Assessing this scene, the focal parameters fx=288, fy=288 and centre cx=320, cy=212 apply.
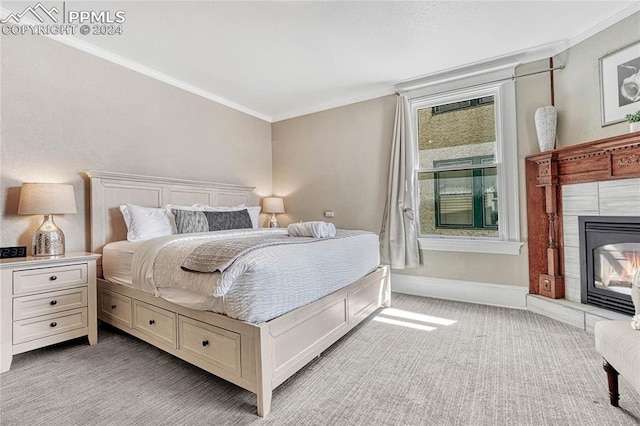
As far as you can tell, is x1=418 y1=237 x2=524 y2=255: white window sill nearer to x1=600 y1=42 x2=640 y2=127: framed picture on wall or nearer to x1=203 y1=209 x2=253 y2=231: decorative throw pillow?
x1=600 y1=42 x2=640 y2=127: framed picture on wall

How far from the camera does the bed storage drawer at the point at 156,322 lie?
77.4 inches

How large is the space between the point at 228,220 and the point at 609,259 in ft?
12.1

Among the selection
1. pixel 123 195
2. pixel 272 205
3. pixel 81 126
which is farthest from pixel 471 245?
pixel 81 126

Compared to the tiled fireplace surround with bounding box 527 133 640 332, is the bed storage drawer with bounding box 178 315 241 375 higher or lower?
lower

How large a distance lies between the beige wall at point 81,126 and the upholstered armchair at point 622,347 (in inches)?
154

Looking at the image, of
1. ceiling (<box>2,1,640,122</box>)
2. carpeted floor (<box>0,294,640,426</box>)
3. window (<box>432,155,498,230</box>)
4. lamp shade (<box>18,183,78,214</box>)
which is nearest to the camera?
carpeted floor (<box>0,294,640,426</box>)

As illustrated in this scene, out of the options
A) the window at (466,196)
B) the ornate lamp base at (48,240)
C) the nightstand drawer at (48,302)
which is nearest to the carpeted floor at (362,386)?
the nightstand drawer at (48,302)

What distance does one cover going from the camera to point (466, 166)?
138 inches

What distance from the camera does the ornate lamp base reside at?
2.31m

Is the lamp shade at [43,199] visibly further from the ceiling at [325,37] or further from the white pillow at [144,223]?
the ceiling at [325,37]

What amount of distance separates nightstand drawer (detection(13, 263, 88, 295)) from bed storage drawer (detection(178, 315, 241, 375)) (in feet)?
3.54

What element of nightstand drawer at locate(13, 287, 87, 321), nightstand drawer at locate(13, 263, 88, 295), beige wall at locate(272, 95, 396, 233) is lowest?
nightstand drawer at locate(13, 287, 87, 321)

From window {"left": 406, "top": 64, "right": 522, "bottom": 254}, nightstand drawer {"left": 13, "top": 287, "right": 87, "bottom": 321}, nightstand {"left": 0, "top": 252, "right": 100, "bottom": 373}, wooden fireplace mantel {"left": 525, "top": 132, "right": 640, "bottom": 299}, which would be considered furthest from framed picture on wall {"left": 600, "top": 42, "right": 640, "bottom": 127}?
nightstand drawer {"left": 13, "top": 287, "right": 87, "bottom": 321}

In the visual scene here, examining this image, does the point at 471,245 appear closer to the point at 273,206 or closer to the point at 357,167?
the point at 357,167
